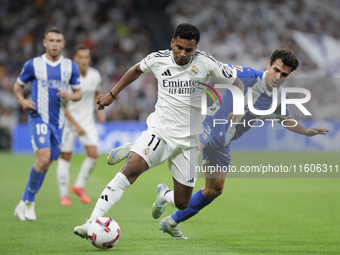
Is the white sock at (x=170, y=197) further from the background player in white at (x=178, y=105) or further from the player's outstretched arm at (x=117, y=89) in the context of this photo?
the player's outstretched arm at (x=117, y=89)

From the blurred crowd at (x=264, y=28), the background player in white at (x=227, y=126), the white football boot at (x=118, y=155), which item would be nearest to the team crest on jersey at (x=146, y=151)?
the white football boot at (x=118, y=155)

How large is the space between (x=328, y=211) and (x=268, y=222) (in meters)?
1.34

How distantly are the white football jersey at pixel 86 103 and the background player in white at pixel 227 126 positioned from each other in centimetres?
360

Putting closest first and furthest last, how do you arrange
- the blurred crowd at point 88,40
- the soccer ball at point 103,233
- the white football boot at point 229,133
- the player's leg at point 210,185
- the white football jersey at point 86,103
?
1. the soccer ball at point 103,233
2. the player's leg at point 210,185
3. the white football boot at point 229,133
4. the white football jersey at point 86,103
5. the blurred crowd at point 88,40

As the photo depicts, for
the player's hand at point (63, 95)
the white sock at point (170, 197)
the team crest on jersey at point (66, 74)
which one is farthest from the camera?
the team crest on jersey at point (66, 74)

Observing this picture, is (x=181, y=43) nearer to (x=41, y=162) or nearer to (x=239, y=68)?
(x=239, y=68)

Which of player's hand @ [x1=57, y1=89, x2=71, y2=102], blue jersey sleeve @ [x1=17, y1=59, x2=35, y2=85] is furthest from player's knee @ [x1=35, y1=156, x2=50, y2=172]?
blue jersey sleeve @ [x1=17, y1=59, x2=35, y2=85]

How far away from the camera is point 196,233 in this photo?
18.4ft

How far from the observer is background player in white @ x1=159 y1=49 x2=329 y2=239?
17.3ft

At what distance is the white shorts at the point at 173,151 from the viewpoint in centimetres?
464

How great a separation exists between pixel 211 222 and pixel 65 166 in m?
2.98

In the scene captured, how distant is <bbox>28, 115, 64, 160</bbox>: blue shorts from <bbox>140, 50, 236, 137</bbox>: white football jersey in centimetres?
219

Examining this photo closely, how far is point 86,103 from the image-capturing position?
29.4 ft

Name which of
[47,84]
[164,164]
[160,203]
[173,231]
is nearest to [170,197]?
[160,203]
